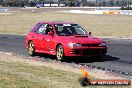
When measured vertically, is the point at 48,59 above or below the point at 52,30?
below

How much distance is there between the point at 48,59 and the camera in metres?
16.7

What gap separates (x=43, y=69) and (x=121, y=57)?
5.02 meters

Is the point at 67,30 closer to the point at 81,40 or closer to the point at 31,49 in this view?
the point at 81,40

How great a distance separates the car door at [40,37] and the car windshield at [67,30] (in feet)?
2.44

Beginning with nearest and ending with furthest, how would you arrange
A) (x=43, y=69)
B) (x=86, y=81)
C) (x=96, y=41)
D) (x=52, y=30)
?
1. (x=86, y=81)
2. (x=43, y=69)
3. (x=96, y=41)
4. (x=52, y=30)

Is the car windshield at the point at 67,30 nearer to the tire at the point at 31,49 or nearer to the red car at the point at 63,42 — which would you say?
the red car at the point at 63,42

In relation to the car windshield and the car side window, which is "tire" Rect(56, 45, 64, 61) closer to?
the car windshield

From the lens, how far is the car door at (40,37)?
1737 cm

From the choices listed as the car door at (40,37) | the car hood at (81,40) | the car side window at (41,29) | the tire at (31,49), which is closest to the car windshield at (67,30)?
the car hood at (81,40)

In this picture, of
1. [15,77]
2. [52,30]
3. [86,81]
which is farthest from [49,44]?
[86,81]

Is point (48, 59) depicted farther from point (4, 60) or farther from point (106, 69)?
point (106, 69)

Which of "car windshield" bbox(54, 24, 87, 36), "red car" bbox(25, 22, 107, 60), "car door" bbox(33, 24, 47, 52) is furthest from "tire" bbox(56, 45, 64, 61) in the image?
Answer: "car door" bbox(33, 24, 47, 52)

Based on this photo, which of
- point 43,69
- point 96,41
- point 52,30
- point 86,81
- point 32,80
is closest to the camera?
point 86,81

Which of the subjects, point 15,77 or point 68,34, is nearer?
point 15,77
